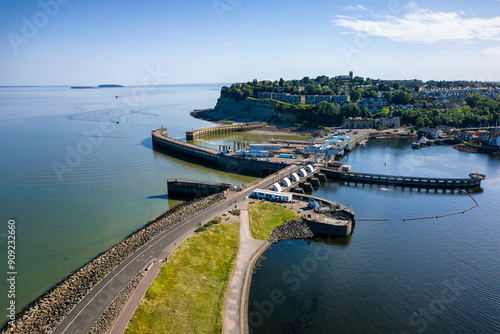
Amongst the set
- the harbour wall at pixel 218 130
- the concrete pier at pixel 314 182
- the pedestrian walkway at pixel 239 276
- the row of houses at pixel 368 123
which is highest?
the row of houses at pixel 368 123

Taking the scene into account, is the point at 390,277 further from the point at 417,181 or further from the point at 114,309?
the point at 417,181

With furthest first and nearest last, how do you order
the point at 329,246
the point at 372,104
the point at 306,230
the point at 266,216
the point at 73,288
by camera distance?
the point at 372,104
the point at 266,216
the point at 306,230
the point at 329,246
the point at 73,288

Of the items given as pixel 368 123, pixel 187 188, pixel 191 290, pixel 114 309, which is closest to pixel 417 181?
pixel 187 188

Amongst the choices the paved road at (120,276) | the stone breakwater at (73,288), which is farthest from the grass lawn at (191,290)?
the stone breakwater at (73,288)

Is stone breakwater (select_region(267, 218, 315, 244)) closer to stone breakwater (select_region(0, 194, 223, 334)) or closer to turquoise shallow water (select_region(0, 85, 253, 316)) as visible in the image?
stone breakwater (select_region(0, 194, 223, 334))

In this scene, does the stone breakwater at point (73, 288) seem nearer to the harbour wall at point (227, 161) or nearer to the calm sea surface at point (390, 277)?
the calm sea surface at point (390, 277)

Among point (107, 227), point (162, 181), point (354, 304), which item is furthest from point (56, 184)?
point (354, 304)

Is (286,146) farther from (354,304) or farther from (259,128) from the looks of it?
(354,304)
